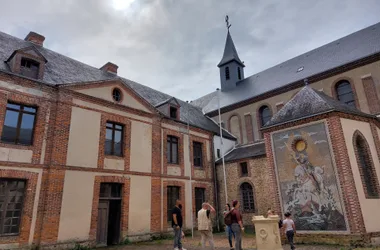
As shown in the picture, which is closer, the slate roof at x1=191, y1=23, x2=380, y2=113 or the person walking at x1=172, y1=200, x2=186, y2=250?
the person walking at x1=172, y1=200, x2=186, y2=250

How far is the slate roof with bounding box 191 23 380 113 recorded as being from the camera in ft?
57.1

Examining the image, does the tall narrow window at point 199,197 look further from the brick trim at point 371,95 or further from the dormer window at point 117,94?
the brick trim at point 371,95

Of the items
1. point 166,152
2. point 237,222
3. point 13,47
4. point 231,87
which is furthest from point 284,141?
point 231,87

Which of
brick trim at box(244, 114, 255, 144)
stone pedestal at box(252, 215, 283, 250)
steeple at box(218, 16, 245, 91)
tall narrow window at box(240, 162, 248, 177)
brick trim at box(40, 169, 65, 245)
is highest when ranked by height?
steeple at box(218, 16, 245, 91)

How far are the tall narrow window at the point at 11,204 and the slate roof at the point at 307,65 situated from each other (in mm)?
16476

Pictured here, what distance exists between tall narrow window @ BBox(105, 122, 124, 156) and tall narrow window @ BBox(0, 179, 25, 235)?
397 cm

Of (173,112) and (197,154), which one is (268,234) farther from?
(173,112)

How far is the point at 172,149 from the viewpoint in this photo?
53.7 feet

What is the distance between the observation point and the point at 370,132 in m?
11.8

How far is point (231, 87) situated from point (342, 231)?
1864cm

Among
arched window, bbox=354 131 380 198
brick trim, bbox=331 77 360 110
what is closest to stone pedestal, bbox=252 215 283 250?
arched window, bbox=354 131 380 198

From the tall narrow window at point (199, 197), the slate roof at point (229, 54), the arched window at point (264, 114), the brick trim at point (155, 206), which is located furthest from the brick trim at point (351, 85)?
the brick trim at point (155, 206)

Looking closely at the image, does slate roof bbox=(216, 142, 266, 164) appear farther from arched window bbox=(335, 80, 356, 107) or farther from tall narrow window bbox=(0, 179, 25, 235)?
tall narrow window bbox=(0, 179, 25, 235)

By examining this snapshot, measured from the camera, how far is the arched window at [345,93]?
53.9ft
